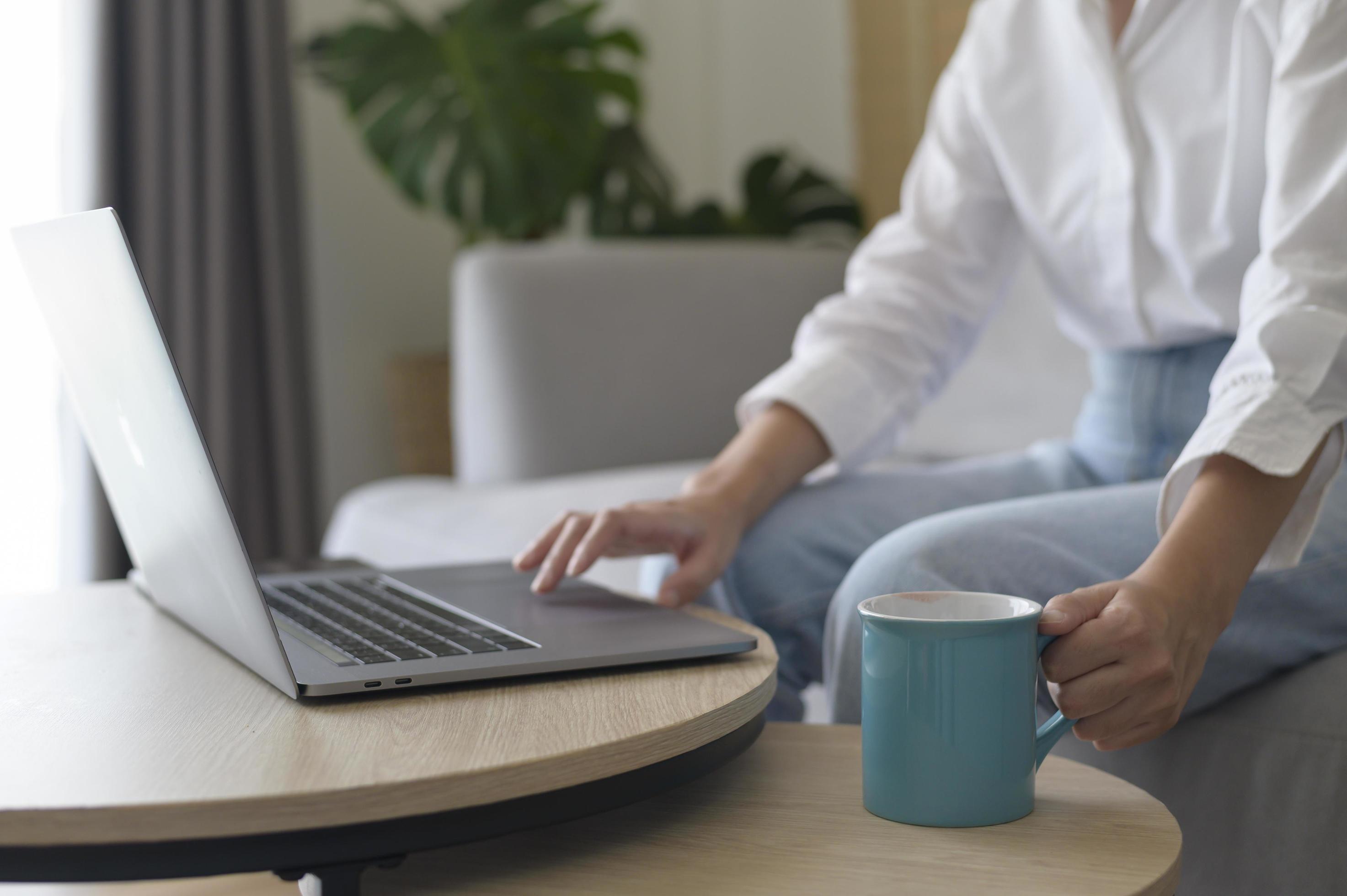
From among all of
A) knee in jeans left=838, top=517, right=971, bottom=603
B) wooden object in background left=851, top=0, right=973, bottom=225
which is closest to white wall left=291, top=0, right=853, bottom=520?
wooden object in background left=851, top=0, right=973, bottom=225

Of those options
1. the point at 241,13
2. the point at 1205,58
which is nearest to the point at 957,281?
the point at 1205,58

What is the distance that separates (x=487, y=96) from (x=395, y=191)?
0.48 metres

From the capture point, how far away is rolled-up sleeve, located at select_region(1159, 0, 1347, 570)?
63 cm

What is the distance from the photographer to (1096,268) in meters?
0.93

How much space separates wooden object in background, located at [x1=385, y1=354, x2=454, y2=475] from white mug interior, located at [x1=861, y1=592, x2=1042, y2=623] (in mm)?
2040

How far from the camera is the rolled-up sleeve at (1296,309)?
633 mm

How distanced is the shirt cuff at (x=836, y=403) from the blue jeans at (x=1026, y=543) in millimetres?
27

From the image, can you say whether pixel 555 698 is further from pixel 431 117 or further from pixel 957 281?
pixel 431 117

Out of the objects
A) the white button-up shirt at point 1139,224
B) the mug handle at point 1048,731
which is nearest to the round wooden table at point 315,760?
the mug handle at point 1048,731

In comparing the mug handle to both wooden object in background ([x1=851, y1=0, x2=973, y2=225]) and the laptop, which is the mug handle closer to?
the laptop

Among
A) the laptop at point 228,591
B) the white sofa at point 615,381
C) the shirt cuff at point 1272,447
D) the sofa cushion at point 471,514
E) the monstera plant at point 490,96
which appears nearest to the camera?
the laptop at point 228,591

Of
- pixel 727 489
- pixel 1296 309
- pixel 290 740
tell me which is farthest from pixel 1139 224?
pixel 290 740

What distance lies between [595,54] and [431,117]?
0.35 m

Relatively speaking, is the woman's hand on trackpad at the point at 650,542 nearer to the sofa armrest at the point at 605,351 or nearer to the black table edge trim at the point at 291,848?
the black table edge trim at the point at 291,848
